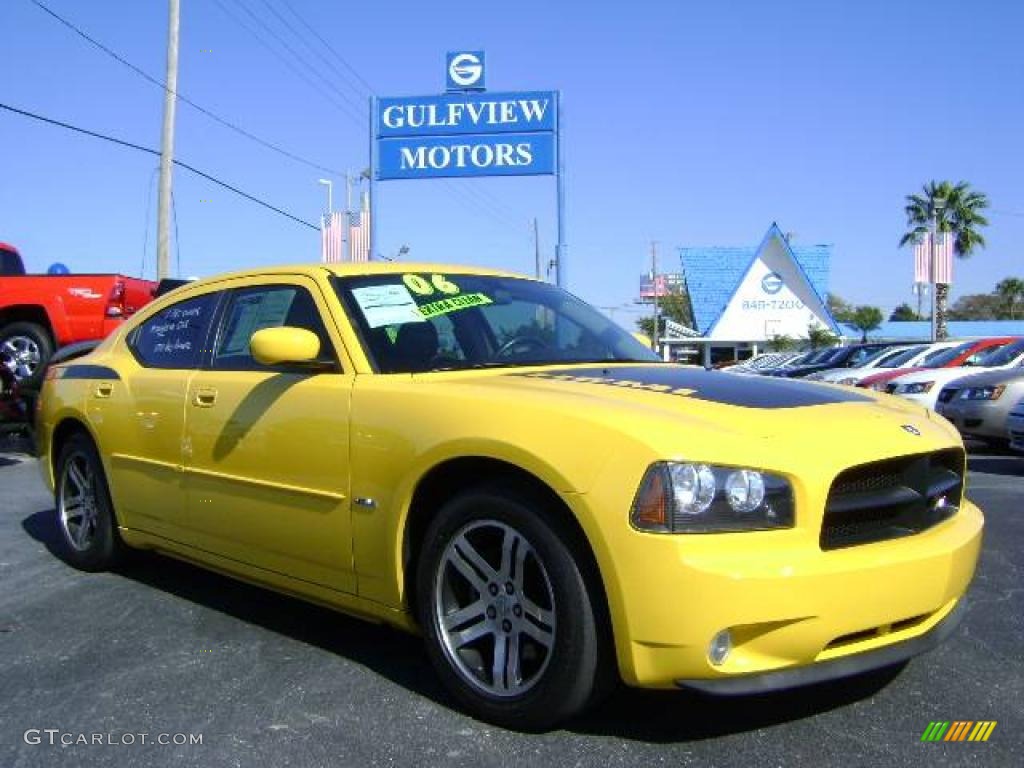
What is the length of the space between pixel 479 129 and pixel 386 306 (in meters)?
14.6

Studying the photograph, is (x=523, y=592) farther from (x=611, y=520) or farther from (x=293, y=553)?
(x=293, y=553)

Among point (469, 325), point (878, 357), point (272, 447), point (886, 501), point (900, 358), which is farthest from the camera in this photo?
point (878, 357)

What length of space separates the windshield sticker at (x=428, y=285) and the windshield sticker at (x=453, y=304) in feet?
0.17

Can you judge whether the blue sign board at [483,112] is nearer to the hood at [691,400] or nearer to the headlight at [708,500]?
the hood at [691,400]

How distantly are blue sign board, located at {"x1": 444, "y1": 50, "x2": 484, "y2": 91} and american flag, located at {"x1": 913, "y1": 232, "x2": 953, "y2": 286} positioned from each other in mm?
15754

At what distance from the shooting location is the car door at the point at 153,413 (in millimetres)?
4398

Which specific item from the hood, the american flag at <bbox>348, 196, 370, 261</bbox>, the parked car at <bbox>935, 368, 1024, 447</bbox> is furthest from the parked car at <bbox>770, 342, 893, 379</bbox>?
the hood

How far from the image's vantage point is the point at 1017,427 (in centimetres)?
962

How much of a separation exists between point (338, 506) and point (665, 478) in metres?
1.35

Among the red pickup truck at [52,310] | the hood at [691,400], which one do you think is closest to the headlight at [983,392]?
the hood at [691,400]

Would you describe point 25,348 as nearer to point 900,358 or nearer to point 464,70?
point 464,70

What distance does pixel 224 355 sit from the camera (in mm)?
4324

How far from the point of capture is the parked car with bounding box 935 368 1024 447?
1098 centimetres

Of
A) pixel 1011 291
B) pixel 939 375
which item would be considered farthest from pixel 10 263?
pixel 1011 291
